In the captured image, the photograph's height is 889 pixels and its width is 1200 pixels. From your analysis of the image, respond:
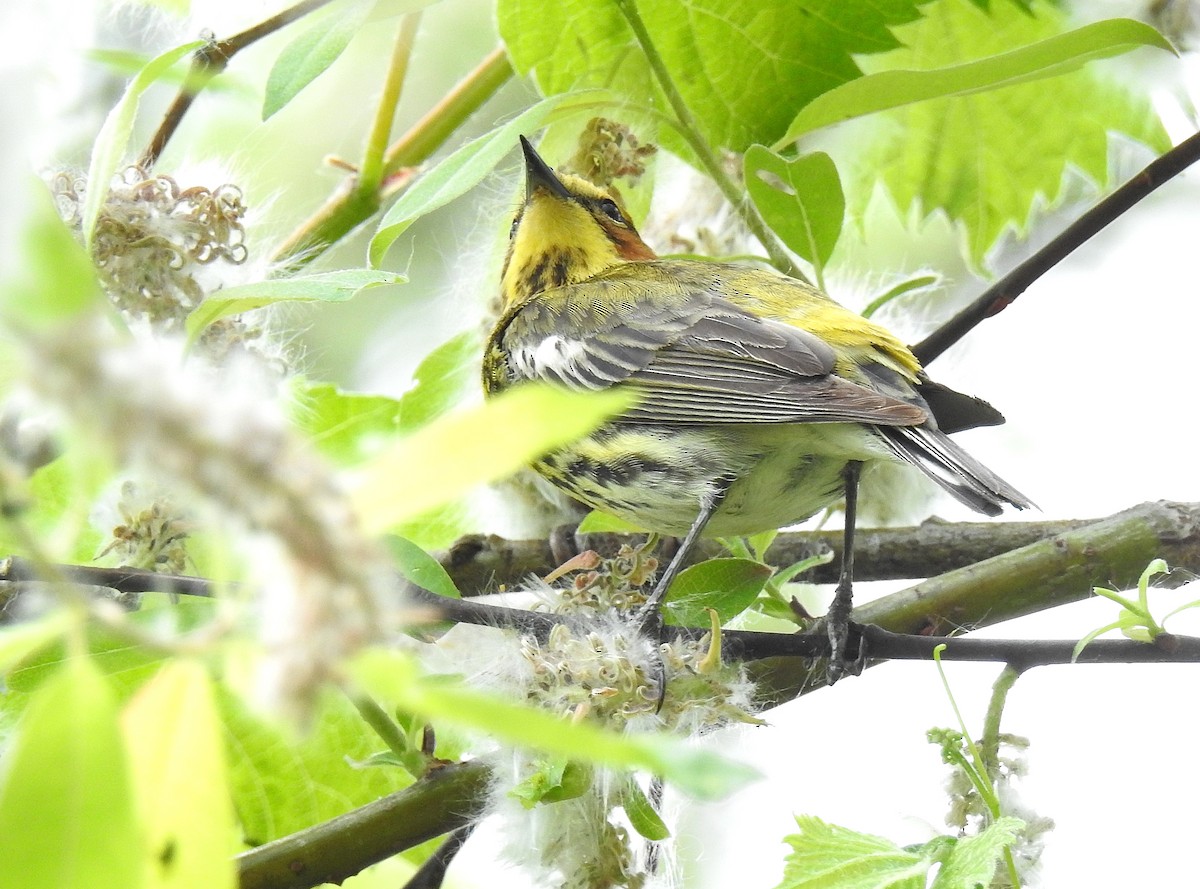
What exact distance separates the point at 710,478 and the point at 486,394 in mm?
544

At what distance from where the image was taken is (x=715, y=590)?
5.42ft

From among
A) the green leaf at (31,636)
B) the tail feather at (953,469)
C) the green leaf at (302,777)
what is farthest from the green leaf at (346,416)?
the green leaf at (31,636)

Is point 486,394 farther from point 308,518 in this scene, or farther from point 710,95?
point 308,518

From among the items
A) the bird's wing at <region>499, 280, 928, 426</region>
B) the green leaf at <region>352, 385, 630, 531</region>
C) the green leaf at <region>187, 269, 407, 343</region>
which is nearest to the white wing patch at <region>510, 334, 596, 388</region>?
the bird's wing at <region>499, 280, 928, 426</region>

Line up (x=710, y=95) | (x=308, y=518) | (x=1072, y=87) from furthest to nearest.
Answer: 1. (x=1072, y=87)
2. (x=710, y=95)
3. (x=308, y=518)

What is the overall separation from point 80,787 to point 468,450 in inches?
9.4

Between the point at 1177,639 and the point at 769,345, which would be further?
the point at 769,345

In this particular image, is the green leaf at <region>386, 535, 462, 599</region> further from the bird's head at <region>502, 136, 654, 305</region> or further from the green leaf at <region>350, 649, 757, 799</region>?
the bird's head at <region>502, 136, 654, 305</region>

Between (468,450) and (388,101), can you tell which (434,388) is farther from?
(468,450)

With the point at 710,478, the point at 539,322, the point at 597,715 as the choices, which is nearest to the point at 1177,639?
the point at 597,715

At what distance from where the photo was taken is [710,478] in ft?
6.70

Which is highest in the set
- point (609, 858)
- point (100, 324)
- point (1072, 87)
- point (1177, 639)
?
point (1072, 87)

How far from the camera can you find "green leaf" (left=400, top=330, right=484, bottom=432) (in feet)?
6.79

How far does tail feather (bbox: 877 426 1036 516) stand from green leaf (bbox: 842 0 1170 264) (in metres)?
0.66
